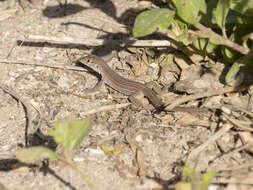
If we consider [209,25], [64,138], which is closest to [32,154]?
[64,138]

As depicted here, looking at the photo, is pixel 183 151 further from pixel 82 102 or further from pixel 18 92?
pixel 18 92

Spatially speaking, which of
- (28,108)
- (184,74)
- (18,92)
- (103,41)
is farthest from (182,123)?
(18,92)

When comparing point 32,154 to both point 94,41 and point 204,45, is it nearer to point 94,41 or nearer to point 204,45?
point 94,41

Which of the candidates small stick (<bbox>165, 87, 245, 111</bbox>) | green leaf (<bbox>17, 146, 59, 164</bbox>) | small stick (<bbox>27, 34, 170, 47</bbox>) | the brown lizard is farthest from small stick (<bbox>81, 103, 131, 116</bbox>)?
green leaf (<bbox>17, 146, 59, 164</bbox>)

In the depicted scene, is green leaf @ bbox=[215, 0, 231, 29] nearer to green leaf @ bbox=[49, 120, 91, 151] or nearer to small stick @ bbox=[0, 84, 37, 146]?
green leaf @ bbox=[49, 120, 91, 151]

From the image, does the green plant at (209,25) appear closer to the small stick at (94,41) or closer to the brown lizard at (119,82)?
the small stick at (94,41)

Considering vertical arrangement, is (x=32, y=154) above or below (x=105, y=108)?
below

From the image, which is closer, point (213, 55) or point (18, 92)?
point (213, 55)
